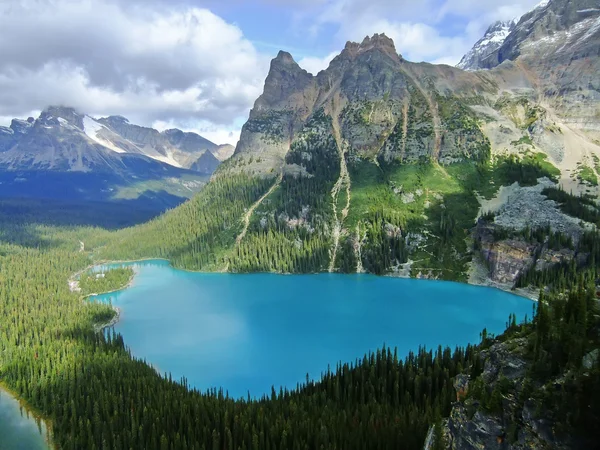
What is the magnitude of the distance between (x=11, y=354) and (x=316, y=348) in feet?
178

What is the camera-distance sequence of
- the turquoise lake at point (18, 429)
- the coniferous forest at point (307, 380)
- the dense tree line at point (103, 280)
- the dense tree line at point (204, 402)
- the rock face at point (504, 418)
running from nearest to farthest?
the rock face at point (504, 418) < the coniferous forest at point (307, 380) < the dense tree line at point (204, 402) < the turquoise lake at point (18, 429) < the dense tree line at point (103, 280)

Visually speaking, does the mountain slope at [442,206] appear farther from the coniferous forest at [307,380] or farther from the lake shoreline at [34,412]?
the lake shoreline at [34,412]

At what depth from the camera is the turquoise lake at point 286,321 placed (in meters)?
75.9

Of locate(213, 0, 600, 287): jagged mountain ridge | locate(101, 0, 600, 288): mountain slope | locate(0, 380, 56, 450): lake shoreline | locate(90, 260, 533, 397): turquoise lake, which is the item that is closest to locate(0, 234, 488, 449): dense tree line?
locate(0, 380, 56, 450): lake shoreline

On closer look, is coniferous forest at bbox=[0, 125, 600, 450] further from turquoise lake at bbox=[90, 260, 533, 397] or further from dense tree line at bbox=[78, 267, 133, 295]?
turquoise lake at bbox=[90, 260, 533, 397]

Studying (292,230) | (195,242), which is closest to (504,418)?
(292,230)

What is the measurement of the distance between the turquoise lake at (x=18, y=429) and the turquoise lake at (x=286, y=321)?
65.5 ft

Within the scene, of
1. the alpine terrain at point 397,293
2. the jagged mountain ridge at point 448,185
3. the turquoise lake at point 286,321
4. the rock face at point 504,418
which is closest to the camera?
the rock face at point 504,418

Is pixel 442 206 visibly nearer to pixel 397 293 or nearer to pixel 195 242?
pixel 397 293

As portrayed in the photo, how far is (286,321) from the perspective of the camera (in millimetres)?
99625

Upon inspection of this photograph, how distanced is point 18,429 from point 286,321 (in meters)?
53.0

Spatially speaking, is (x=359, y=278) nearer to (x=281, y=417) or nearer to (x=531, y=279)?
(x=531, y=279)

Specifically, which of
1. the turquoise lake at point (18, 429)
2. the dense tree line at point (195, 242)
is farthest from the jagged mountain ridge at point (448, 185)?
the turquoise lake at point (18, 429)

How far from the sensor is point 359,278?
141250mm
